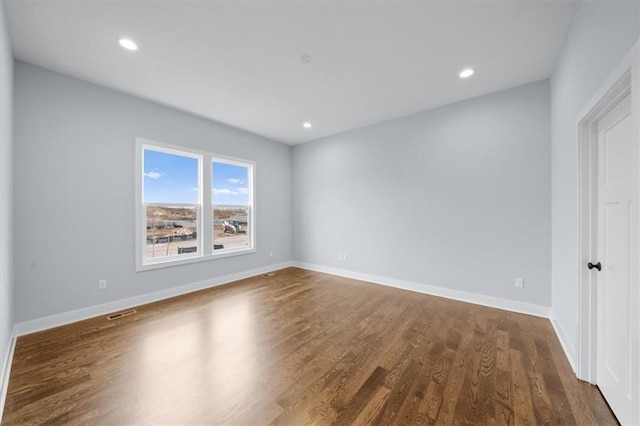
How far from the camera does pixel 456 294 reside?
354 cm

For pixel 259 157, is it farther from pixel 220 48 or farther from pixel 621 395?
pixel 621 395

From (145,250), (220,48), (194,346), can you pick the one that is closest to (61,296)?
(145,250)

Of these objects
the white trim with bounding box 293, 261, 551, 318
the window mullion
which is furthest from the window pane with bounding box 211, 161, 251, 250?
the white trim with bounding box 293, 261, 551, 318

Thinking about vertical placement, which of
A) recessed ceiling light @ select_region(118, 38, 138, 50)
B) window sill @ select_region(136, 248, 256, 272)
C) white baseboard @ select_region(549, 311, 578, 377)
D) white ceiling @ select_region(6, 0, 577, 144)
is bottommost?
white baseboard @ select_region(549, 311, 578, 377)

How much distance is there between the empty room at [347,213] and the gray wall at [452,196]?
31mm

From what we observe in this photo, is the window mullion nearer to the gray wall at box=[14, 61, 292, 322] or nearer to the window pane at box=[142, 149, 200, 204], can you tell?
the window pane at box=[142, 149, 200, 204]

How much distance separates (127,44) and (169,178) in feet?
6.49

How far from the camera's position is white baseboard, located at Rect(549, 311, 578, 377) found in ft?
6.49

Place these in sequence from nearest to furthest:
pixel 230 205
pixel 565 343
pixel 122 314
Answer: pixel 565 343, pixel 122 314, pixel 230 205

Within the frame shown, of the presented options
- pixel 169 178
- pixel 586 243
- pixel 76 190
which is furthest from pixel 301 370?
pixel 169 178

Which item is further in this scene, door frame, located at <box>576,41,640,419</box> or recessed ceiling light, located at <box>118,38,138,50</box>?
recessed ceiling light, located at <box>118,38,138,50</box>

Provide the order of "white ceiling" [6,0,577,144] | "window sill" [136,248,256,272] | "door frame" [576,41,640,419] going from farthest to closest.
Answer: "window sill" [136,248,256,272] → "white ceiling" [6,0,577,144] → "door frame" [576,41,640,419]

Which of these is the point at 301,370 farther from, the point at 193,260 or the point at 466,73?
the point at 466,73

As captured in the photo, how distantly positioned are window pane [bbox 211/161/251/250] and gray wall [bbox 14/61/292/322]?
2.75 feet
